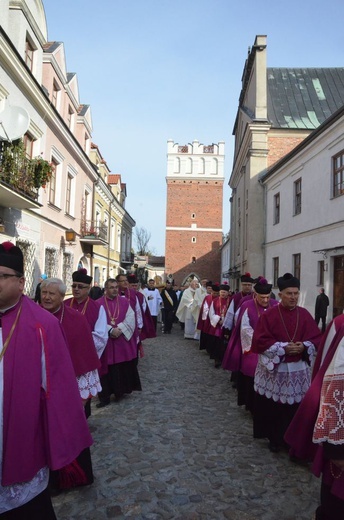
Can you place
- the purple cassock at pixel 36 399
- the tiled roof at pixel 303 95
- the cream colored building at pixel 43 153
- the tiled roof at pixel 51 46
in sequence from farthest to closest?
the tiled roof at pixel 303 95
the tiled roof at pixel 51 46
the cream colored building at pixel 43 153
the purple cassock at pixel 36 399

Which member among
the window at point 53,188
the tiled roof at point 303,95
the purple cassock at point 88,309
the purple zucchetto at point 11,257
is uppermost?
the tiled roof at point 303,95

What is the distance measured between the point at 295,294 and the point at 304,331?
1.31ft

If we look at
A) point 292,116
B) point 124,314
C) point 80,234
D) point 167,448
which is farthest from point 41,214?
point 292,116

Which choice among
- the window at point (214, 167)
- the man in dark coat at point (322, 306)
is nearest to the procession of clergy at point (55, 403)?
the man in dark coat at point (322, 306)

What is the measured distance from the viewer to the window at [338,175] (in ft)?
46.4

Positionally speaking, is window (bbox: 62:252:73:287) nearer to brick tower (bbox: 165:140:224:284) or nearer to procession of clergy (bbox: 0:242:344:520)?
procession of clergy (bbox: 0:242:344:520)

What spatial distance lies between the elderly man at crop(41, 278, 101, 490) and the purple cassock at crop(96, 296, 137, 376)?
201 cm

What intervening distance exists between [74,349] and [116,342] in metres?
2.33

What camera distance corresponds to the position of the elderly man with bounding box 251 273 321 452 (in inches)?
167

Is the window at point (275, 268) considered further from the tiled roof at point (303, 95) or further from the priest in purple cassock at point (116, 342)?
the priest in purple cassock at point (116, 342)

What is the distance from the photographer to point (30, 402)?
205cm

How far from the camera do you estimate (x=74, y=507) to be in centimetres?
325

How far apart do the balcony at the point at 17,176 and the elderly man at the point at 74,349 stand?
550 centimetres

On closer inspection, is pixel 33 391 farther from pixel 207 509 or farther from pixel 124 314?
pixel 124 314
